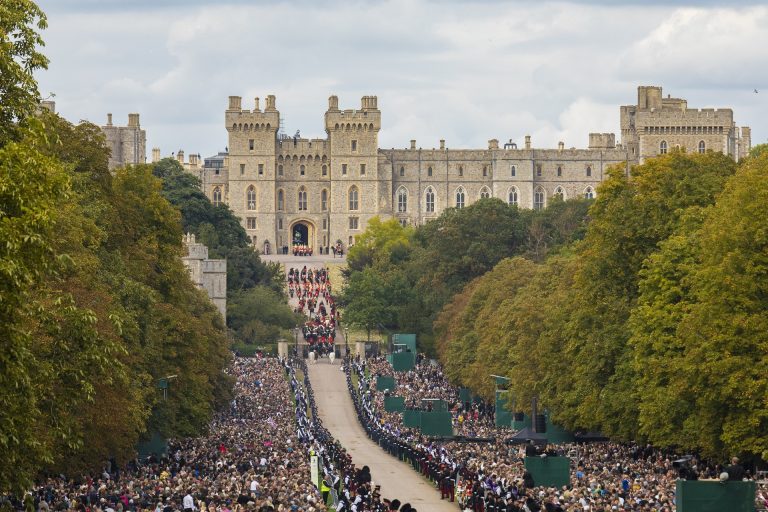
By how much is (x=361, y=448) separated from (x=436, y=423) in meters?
2.54

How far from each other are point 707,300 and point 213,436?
17582 mm

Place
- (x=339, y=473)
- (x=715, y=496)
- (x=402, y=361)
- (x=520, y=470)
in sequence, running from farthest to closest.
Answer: (x=402, y=361) < (x=339, y=473) < (x=520, y=470) < (x=715, y=496)

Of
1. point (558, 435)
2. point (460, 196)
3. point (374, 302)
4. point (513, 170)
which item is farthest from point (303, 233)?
point (558, 435)

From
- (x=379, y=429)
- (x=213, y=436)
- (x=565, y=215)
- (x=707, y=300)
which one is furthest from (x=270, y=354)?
(x=707, y=300)

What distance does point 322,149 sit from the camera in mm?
144125

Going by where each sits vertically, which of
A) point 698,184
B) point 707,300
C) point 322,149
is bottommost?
point 707,300

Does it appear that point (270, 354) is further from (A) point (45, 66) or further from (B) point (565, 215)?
(A) point (45, 66)

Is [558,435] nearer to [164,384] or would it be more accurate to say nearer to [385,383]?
[164,384]

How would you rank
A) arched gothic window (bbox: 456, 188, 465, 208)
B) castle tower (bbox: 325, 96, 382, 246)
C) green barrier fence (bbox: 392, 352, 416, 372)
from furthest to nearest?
1. arched gothic window (bbox: 456, 188, 465, 208)
2. castle tower (bbox: 325, 96, 382, 246)
3. green barrier fence (bbox: 392, 352, 416, 372)

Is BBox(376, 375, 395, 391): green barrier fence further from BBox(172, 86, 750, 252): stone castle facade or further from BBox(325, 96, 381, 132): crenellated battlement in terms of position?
BBox(325, 96, 381, 132): crenellated battlement

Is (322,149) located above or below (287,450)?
above

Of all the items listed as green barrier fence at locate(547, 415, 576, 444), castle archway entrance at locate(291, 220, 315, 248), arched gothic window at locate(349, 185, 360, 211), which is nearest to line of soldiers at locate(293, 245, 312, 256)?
castle archway entrance at locate(291, 220, 315, 248)

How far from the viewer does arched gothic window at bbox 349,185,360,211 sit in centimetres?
14250

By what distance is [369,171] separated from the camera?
143000 mm
